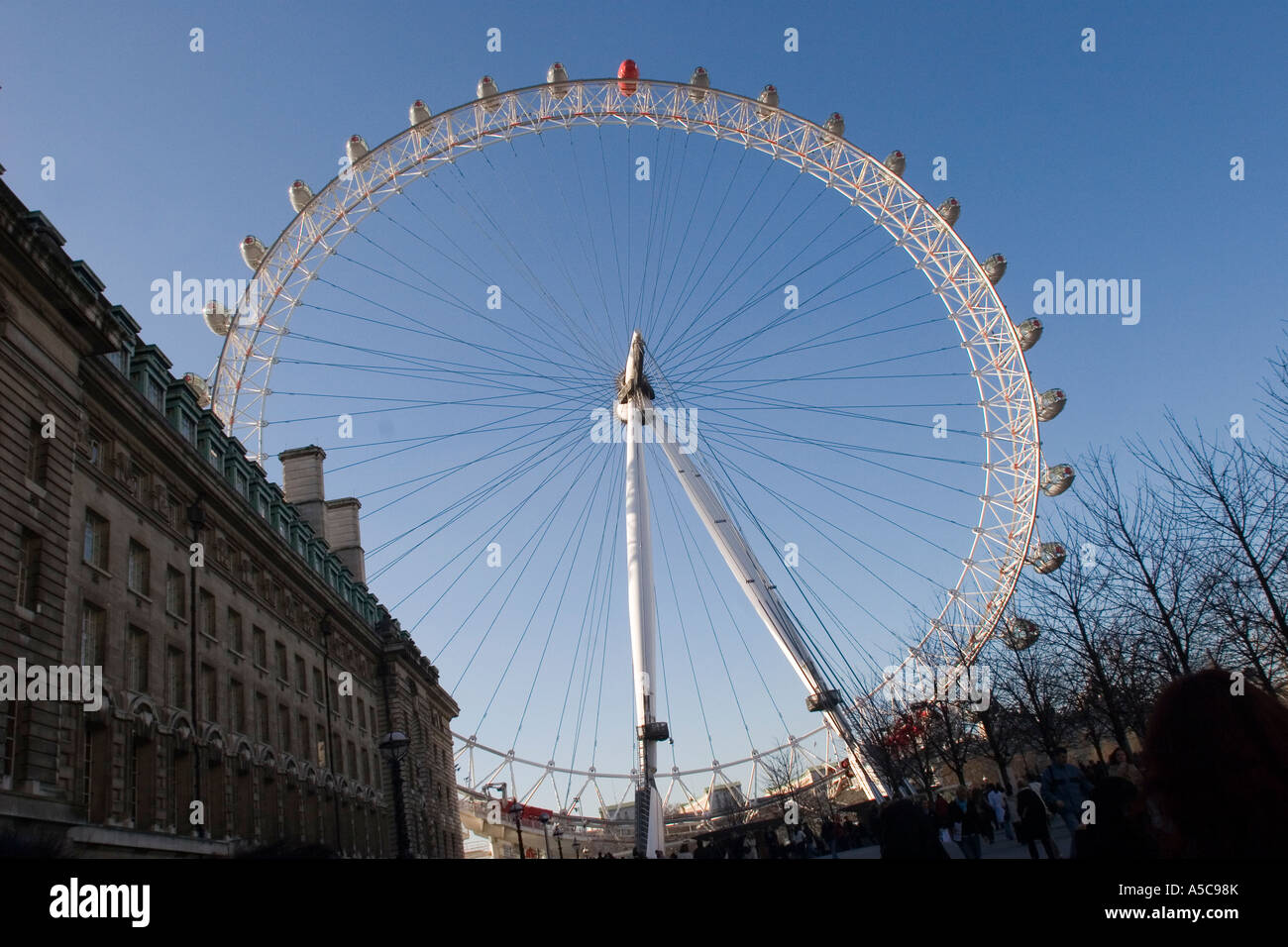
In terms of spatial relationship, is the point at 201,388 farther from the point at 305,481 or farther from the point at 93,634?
the point at 93,634

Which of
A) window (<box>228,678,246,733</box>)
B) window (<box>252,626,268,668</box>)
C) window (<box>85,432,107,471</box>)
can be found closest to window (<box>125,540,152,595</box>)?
window (<box>85,432,107,471</box>)

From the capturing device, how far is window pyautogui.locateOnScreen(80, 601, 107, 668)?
25.1 meters

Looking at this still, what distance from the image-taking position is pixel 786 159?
49062 mm

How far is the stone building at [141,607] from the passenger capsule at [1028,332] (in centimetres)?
3530

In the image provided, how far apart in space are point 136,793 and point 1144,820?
27.2m

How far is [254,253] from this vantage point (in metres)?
46.5

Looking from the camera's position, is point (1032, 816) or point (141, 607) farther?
point (141, 607)

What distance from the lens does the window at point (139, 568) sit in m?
28.3

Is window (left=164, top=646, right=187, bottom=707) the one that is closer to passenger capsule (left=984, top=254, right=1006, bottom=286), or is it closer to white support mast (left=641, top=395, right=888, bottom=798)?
white support mast (left=641, top=395, right=888, bottom=798)

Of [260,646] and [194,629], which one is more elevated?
[194,629]

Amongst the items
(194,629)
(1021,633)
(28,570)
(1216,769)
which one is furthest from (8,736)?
(1021,633)

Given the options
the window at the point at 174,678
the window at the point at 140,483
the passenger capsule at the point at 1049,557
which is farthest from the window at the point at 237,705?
the passenger capsule at the point at 1049,557

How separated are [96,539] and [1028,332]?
135 ft
